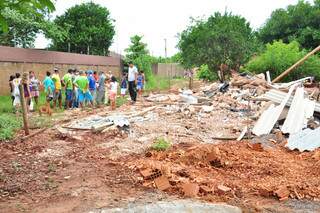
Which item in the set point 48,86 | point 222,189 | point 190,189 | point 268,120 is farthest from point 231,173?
point 48,86

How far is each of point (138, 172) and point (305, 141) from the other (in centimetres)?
394

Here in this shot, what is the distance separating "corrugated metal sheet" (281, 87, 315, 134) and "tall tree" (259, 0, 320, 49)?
21.9m

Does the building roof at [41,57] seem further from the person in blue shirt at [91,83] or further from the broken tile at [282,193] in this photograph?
the broken tile at [282,193]

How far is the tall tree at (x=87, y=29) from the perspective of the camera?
36281 millimetres

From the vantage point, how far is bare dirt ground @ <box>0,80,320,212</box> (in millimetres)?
5312

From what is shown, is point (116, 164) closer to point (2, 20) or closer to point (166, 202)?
point (166, 202)

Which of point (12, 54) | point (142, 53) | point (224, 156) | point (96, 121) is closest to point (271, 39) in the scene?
point (142, 53)

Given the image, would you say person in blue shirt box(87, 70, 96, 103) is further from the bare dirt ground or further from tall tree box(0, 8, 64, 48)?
tall tree box(0, 8, 64, 48)

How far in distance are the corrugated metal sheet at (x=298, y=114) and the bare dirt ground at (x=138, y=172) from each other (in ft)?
3.05

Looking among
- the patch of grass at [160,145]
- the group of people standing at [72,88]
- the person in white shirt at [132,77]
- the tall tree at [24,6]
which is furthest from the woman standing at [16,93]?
the tall tree at [24,6]

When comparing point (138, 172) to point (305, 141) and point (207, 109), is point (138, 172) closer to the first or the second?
point (305, 141)

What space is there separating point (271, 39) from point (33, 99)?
24.6 m

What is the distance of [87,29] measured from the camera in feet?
119

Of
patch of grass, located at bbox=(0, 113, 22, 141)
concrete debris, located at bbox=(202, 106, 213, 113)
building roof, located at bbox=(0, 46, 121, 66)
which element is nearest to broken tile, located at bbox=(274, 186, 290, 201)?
patch of grass, located at bbox=(0, 113, 22, 141)
